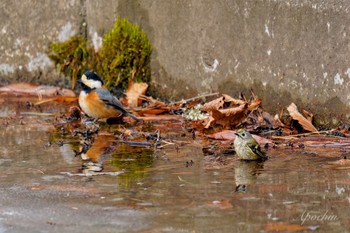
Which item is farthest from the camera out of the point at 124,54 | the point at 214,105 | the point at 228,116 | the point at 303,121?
the point at 124,54

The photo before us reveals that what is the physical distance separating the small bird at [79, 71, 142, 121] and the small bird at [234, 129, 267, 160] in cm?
210

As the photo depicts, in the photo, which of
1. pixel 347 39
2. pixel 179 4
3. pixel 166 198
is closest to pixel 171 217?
pixel 166 198

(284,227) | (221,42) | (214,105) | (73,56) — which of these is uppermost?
(221,42)

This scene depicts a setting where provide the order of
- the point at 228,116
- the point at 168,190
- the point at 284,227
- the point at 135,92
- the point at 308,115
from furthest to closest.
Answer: the point at 135,92 → the point at 228,116 → the point at 308,115 → the point at 168,190 → the point at 284,227

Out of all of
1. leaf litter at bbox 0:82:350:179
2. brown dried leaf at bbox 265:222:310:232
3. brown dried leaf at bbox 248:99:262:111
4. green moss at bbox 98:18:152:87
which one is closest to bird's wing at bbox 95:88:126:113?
leaf litter at bbox 0:82:350:179

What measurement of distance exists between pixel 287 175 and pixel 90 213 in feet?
4.62

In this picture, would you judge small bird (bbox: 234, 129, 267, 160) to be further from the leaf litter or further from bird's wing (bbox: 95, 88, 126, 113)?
bird's wing (bbox: 95, 88, 126, 113)

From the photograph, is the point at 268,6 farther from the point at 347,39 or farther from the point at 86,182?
the point at 86,182

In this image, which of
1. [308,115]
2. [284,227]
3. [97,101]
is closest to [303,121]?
[308,115]

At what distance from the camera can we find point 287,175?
496 centimetres

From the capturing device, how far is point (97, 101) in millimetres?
7754

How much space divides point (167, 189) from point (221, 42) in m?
3.06

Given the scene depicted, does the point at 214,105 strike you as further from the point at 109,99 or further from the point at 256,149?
the point at 256,149

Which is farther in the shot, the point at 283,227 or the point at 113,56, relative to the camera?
the point at 113,56
